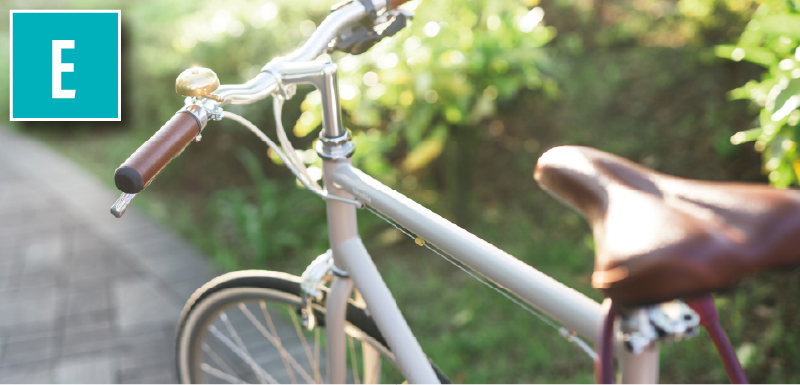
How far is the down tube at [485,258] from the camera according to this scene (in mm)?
1024

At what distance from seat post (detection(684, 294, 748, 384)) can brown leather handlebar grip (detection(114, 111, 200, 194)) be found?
0.91 m

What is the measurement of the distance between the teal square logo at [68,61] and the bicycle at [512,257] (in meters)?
2.64

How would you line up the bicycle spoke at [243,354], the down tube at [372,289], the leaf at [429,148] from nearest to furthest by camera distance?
the down tube at [372,289] → the bicycle spoke at [243,354] → the leaf at [429,148]

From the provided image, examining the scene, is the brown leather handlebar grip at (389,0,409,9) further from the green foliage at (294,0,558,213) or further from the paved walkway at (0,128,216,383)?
the paved walkway at (0,128,216,383)

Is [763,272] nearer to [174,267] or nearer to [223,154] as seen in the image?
[174,267]

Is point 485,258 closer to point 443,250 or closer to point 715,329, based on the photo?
point 443,250

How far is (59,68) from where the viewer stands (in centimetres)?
406

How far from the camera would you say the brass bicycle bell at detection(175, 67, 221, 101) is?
123cm

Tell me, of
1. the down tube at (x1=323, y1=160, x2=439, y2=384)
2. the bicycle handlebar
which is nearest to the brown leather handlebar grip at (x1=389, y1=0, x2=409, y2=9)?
the bicycle handlebar

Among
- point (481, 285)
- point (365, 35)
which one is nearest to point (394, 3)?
point (365, 35)

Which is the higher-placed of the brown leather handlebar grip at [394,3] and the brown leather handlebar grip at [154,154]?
the brown leather handlebar grip at [394,3]

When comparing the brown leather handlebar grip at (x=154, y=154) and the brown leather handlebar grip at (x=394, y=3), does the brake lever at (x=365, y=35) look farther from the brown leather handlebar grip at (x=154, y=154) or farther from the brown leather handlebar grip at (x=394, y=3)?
the brown leather handlebar grip at (x=154, y=154)

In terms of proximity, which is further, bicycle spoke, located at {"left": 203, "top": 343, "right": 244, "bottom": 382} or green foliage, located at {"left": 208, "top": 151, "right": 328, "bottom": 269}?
green foliage, located at {"left": 208, "top": 151, "right": 328, "bottom": 269}

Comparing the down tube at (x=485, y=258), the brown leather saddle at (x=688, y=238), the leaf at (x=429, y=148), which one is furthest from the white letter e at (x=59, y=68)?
the brown leather saddle at (x=688, y=238)
